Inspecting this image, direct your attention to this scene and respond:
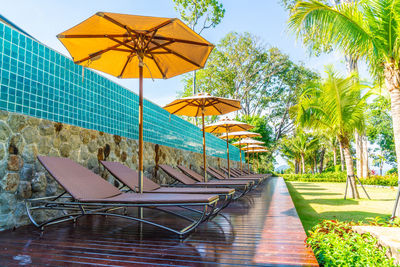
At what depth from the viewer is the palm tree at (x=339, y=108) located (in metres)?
8.52

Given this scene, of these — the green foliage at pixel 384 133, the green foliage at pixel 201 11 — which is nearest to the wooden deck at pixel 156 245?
the green foliage at pixel 201 11

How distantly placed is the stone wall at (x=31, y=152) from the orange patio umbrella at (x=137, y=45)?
1.09 m

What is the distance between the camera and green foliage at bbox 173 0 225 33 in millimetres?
17703

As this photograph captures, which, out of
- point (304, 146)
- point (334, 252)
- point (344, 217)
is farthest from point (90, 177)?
point (304, 146)

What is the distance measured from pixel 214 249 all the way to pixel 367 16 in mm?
4763

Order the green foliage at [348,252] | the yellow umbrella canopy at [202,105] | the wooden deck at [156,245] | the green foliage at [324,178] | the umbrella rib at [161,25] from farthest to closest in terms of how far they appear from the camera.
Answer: the green foliage at [324,178] < the yellow umbrella canopy at [202,105] < the umbrella rib at [161,25] < the green foliage at [348,252] < the wooden deck at [156,245]

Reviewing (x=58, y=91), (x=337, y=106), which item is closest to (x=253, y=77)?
(x=337, y=106)

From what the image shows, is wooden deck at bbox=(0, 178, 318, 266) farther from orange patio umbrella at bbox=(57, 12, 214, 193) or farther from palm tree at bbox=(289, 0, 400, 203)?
palm tree at bbox=(289, 0, 400, 203)

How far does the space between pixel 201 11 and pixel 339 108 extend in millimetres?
12675

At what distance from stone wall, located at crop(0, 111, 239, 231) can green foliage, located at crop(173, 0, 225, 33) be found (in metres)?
15.1

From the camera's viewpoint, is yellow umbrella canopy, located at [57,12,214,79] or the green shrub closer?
yellow umbrella canopy, located at [57,12,214,79]

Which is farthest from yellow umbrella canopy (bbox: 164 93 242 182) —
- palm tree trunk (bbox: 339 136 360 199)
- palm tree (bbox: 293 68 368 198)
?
palm tree trunk (bbox: 339 136 360 199)

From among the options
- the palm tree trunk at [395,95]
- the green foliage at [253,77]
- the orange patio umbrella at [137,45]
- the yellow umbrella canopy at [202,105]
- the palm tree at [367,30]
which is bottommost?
the palm tree trunk at [395,95]

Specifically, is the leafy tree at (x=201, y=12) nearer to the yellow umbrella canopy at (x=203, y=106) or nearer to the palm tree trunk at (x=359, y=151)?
the palm tree trunk at (x=359, y=151)
